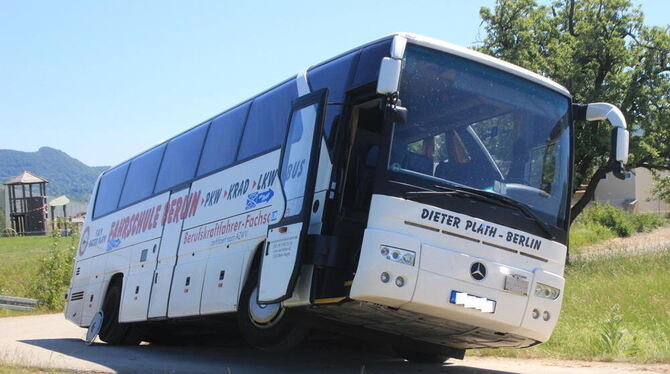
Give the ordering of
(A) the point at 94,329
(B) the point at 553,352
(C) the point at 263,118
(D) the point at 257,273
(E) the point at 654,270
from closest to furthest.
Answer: (D) the point at 257,273 < (C) the point at 263,118 < (B) the point at 553,352 < (A) the point at 94,329 < (E) the point at 654,270

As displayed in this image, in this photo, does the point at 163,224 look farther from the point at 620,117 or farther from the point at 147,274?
the point at 620,117

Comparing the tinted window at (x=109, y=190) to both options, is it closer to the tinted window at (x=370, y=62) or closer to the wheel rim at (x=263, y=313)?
the wheel rim at (x=263, y=313)

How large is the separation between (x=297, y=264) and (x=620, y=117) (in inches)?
160

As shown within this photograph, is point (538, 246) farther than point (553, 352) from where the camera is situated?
No

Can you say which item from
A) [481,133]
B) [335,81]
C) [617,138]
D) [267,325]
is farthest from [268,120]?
[617,138]

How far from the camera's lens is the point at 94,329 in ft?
49.7

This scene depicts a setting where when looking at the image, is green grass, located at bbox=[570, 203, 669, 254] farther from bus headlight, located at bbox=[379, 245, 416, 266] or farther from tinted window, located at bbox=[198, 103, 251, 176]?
bus headlight, located at bbox=[379, 245, 416, 266]

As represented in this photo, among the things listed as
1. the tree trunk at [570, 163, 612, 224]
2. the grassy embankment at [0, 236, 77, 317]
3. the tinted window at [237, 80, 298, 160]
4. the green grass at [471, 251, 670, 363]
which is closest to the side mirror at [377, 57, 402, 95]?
the tinted window at [237, 80, 298, 160]

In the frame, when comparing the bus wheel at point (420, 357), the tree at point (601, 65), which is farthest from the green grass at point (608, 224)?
the bus wheel at point (420, 357)

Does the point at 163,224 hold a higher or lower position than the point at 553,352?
higher

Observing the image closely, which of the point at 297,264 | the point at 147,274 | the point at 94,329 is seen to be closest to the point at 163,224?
the point at 147,274

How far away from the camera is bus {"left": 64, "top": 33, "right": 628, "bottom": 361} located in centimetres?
788

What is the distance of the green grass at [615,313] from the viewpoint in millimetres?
12633

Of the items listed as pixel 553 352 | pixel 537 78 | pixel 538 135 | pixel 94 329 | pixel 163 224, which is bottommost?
pixel 94 329
